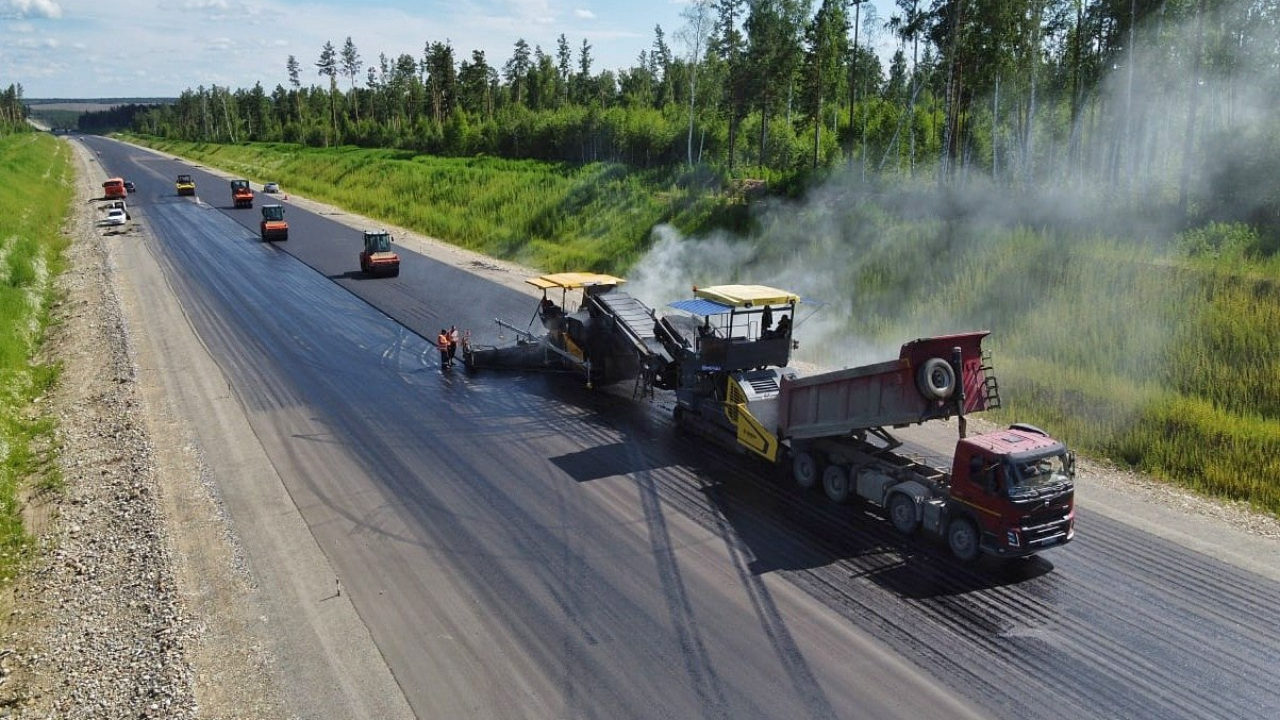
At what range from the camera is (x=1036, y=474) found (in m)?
12.5

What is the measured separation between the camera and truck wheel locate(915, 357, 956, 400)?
13.0 metres

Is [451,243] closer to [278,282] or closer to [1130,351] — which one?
[278,282]

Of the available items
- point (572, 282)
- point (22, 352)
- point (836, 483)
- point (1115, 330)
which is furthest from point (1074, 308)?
point (22, 352)

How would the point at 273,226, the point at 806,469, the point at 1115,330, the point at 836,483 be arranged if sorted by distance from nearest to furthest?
the point at 836,483 → the point at 806,469 → the point at 1115,330 → the point at 273,226

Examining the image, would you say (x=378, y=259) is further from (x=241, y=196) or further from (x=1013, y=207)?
(x=241, y=196)

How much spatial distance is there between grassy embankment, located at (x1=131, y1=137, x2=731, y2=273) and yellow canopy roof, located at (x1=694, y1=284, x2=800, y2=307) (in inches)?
809

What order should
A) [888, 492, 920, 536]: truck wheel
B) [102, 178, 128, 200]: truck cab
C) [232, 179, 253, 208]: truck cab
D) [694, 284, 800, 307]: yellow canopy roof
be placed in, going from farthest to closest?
[102, 178, 128, 200]: truck cab → [232, 179, 253, 208]: truck cab → [694, 284, 800, 307]: yellow canopy roof → [888, 492, 920, 536]: truck wheel

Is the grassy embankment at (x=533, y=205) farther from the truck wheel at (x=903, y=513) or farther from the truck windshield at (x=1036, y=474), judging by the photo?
the truck windshield at (x=1036, y=474)

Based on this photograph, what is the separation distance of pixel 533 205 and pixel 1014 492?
140ft

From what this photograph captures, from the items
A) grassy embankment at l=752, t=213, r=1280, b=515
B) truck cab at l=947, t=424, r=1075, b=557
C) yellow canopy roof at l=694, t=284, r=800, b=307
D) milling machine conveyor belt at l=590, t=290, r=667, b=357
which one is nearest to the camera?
truck cab at l=947, t=424, r=1075, b=557

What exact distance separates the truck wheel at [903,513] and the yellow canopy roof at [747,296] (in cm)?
462

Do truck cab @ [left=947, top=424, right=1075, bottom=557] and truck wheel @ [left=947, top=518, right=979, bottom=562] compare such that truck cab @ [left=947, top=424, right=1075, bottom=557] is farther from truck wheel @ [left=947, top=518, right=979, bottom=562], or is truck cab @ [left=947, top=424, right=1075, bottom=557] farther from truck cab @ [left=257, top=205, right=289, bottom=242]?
truck cab @ [left=257, top=205, right=289, bottom=242]

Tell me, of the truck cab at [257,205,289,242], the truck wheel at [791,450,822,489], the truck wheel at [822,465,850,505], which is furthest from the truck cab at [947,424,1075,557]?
the truck cab at [257,205,289,242]

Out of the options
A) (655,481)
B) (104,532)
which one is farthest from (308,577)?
(655,481)
